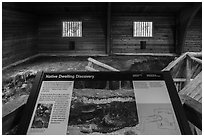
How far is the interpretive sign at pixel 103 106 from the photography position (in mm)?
1209

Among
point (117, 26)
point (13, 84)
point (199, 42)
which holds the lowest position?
point (13, 84)

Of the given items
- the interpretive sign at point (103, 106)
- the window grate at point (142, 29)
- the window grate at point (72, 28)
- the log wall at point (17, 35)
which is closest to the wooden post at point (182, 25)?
the window grate at point (142, 29)

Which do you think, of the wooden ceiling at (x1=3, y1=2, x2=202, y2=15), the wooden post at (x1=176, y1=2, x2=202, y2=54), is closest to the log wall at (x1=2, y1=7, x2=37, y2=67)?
the wooden ceiling at (x1=3, y1=2, x2=202, y2=15)

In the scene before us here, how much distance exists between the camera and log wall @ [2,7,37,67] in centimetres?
823

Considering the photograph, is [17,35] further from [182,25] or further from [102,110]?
[102,110]

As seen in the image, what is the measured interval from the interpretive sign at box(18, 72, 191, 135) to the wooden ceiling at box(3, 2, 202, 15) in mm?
8412

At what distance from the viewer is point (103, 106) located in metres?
1.33

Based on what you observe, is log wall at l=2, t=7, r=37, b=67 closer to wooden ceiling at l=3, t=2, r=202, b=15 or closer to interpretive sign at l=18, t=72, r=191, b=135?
wooden ceiling at l=3, t=2, r=202, b=15

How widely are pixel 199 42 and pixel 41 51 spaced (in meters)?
8.16

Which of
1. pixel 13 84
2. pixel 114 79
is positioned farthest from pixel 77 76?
pixel 13 84

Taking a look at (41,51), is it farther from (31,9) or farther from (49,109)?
(49,109)

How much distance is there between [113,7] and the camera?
1062cm

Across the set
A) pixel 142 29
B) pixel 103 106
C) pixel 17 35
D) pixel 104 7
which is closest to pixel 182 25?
pixel 142 29

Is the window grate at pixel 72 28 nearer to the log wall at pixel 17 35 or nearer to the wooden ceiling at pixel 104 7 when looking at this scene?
the wooden ceiling at pixel 104 7
